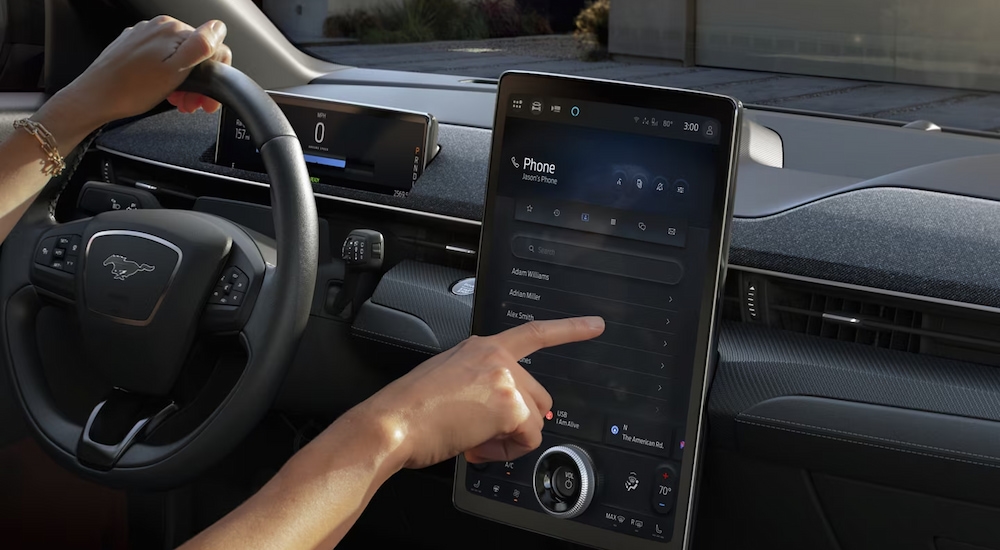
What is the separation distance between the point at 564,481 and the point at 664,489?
0.46 feet

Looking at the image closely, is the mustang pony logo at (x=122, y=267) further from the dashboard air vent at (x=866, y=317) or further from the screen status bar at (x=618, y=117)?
the dashboard air vent at (x=866, y=317)

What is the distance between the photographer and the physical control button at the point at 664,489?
1.42 m

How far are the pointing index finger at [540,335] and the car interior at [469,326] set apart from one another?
275 millimetres

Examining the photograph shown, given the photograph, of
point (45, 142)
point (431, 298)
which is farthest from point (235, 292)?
point (431, 298)

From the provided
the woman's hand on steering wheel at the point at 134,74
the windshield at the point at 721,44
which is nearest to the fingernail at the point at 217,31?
the woman's hand on steering wheel at the point at 134,74

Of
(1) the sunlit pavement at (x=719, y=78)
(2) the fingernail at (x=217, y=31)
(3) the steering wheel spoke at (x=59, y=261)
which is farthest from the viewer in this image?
(1) the sunlit pavement at (x=719, y=78)

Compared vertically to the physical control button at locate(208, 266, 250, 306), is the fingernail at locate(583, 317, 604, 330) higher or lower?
higher

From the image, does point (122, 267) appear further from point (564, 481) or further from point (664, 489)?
point (664, 489)

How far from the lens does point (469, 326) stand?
1.81 meters

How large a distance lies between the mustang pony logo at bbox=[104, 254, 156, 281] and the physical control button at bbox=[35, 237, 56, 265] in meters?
0.15

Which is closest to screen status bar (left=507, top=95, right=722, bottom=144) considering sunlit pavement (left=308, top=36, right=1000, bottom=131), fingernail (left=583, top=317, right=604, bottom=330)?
fingernail (left=583, top=317, right=604, bottom=330)

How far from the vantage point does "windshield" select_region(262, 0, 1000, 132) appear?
250cm

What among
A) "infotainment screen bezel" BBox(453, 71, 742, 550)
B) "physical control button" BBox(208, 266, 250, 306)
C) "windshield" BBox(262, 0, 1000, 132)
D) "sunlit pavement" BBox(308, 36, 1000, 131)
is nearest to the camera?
"infotainment screen bezel" BBox(453, 71, 742, 550)

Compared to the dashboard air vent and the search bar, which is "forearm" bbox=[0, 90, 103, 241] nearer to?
the search bar
